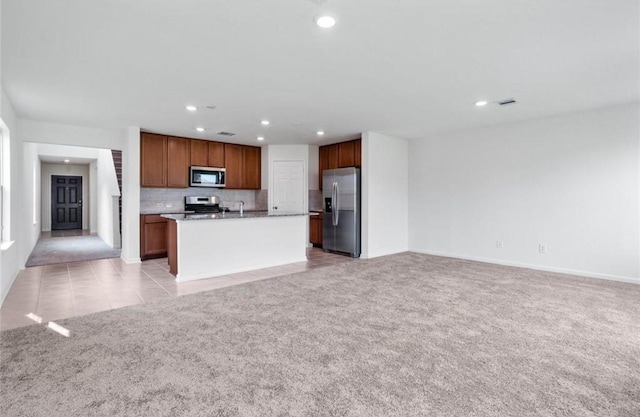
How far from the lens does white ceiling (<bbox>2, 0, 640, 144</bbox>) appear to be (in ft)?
7.21

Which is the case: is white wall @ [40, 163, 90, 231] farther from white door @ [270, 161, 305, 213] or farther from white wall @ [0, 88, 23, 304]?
white door @ [270, 161, 305, 213]

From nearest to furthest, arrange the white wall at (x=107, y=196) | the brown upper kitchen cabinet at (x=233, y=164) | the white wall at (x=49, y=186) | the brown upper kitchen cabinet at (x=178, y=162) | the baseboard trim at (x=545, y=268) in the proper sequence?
1. the baseboard trim at (x=545, y=268)
2. the brown upper kitchen cabinet at (x=178, y=162)
3. the brown upper kitchen cabinet at (x=233, y=164)
4. the white wall at (x=107, y=196)
5. the white wall at (x=49, y=186)

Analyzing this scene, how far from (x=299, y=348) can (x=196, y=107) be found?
3557 mm

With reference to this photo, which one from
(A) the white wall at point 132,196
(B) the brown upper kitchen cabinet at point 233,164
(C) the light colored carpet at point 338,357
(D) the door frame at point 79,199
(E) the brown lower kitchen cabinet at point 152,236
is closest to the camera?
(C) the light colored carpet at point 338,357

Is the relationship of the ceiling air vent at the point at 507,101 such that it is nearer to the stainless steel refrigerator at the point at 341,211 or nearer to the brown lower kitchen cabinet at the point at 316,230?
the stainless steel refrigerator at the point at 341,211

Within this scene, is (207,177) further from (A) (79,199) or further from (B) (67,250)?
(A) (79,199)

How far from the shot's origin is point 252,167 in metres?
7.60

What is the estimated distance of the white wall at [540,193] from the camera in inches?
176

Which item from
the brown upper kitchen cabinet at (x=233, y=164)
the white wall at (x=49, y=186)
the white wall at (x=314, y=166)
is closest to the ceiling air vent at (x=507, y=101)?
the white wall at (x=314, y=166)

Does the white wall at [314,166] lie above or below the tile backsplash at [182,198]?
above

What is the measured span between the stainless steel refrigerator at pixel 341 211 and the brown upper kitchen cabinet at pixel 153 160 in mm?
3263

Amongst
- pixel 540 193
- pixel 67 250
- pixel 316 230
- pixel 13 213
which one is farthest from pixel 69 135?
pixel 540 193

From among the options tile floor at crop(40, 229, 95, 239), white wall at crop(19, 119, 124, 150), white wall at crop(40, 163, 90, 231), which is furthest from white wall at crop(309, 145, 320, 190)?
white wall at crop(40, 163, 90, 231)

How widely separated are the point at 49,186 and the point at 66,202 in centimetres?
71
